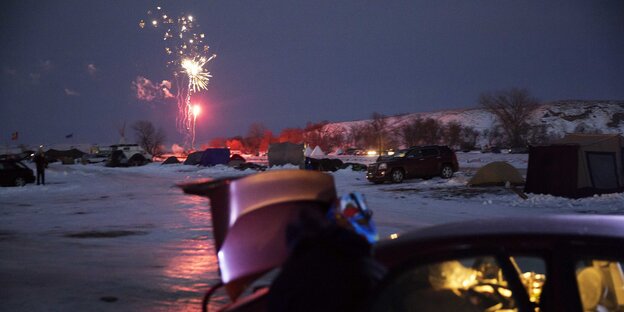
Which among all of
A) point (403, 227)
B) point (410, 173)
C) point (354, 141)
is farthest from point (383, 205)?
point (354, 141)

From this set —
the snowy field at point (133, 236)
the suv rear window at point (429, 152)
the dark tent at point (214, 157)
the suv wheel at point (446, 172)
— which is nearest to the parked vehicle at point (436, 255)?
the snowy field at point (133, 236)

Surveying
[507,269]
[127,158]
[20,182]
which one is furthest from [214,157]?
[507,269]

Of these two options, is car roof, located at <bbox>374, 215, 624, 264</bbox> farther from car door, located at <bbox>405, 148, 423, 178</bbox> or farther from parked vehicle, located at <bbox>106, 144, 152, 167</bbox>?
parked vehicle, located at <bbox>106, 144, 152, 167</bbox>

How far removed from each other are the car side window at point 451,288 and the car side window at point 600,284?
0.32m

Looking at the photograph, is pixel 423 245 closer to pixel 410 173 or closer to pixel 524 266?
pixel 524 266

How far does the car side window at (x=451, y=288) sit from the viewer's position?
2.18 m

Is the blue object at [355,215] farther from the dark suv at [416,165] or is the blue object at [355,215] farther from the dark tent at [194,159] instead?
the dark tent at [194,159]

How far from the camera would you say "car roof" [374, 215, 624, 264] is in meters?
2.17

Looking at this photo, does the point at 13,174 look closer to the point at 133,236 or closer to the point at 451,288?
the point at 133,236

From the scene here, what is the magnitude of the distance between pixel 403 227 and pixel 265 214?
8.92 m

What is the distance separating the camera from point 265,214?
2.41 m

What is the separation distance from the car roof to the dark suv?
2189 cm

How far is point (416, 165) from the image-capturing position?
24688 mm

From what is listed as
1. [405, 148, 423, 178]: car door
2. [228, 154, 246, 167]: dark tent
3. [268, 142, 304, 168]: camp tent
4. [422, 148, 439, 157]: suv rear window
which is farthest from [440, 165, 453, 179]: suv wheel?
[228, 154, 246, 167]: dark tent
